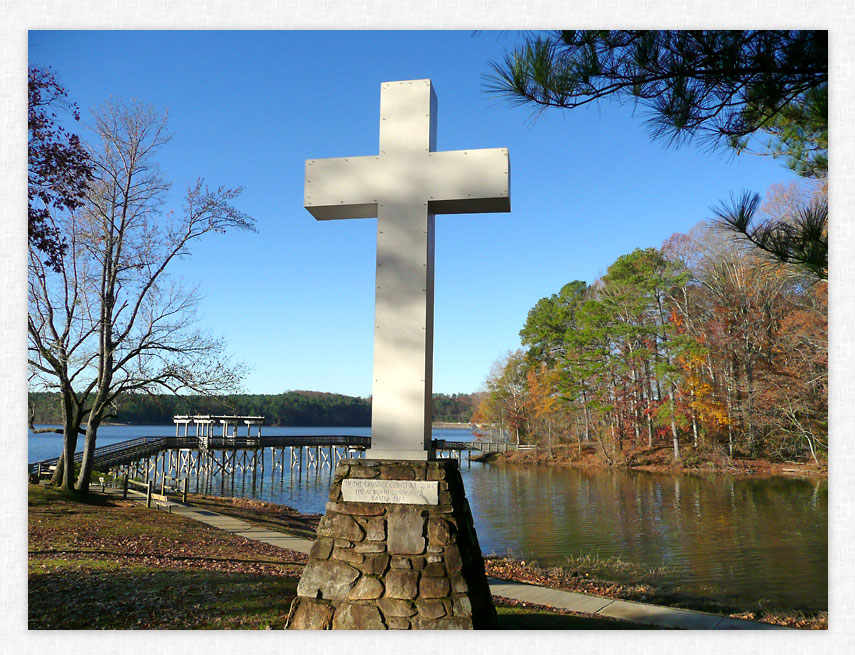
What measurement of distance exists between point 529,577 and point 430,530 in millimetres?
4851

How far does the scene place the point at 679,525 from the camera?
A: 1255 centimetres

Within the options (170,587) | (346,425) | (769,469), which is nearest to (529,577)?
(170,587)

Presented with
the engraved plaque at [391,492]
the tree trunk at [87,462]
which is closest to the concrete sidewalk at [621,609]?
the engraved plaque at [391,492]

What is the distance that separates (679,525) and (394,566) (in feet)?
36.5

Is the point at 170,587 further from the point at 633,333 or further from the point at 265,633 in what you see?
the point at 633,333

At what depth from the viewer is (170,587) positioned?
486 centimetres

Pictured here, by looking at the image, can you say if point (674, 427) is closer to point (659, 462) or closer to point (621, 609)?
point (659, 462)

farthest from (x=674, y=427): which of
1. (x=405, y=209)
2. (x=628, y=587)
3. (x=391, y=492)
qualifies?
(x=391, y=492)

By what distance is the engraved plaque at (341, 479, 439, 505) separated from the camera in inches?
124

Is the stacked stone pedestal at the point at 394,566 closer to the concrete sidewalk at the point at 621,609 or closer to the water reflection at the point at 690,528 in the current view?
the concrete sidewalk at the point at 621,609

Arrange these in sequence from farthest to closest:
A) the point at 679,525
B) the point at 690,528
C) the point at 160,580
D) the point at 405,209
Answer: the point at 679,525, the point at 690,528, the point at 160,580, the point at 405,209

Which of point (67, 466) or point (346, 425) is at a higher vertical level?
point (67, 466)

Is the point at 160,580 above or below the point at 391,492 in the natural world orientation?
below

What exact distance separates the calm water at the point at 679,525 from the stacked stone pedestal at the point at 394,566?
5358 millimetres
